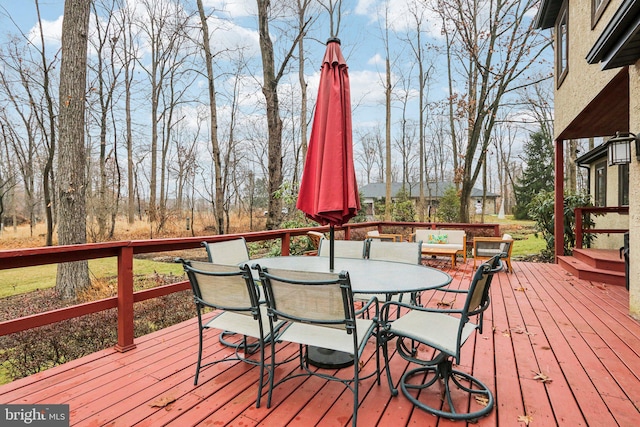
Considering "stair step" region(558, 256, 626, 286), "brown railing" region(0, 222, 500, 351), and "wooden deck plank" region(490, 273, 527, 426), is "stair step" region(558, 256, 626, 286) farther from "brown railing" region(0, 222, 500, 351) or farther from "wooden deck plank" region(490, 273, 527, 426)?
"brown railing" region(0, 222, 500, 351)

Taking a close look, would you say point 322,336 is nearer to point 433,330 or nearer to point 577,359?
point 433,330

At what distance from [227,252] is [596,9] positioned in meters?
→ 6.06

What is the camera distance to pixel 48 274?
900 cm

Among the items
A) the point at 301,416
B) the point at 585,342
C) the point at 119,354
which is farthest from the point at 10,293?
the point at 585,342

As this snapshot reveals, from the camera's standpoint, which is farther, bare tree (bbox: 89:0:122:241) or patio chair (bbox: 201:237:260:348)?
bare tree (bbox: 89:0:122:241)

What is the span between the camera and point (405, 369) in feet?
8.45

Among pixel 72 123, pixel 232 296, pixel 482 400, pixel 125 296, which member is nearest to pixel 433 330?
pixel 482 400


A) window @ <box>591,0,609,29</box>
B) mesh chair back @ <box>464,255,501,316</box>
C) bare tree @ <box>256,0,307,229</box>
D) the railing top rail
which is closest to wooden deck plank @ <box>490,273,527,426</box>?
mesh chair back @ <box>464,255,501,316</box>

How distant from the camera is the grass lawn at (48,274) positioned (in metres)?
7.46

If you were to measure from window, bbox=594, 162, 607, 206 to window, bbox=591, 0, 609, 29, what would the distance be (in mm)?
5257

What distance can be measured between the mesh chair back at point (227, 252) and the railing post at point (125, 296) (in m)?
0.66

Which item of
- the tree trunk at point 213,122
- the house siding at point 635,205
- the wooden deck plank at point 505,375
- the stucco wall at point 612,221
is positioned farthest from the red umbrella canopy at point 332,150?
the tree trunk at point 213,122

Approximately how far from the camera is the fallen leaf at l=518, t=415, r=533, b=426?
1928 millimetres

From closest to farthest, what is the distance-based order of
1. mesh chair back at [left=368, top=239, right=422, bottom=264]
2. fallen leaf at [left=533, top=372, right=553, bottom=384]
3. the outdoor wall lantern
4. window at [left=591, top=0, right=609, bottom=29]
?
1. fallen leaf at [left=533, top=372, right=553, bottom=384]
2. mesh chair back at [left=368, top=239, right=422, bottom=264]
3. the outdoor wall lantern
4. window at [left=591, top=0, right=609, bottom=29]
